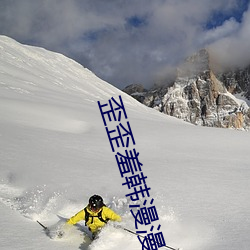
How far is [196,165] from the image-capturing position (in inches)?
389

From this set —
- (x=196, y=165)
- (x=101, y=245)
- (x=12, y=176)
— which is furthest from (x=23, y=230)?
(x=196, y=165)

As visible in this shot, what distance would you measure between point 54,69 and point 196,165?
52.5 m

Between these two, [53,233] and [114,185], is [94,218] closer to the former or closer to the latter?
[53,233]

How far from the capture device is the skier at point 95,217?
5723mm

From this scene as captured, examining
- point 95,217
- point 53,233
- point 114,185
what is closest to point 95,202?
point 95,217

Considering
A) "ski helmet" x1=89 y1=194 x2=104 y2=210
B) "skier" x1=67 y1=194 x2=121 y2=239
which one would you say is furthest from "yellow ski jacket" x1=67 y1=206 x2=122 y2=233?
"ski helmet" x1=89 y1=194 x2=104 y2=210

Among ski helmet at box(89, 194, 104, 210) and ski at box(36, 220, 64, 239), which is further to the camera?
ski helmet at box(89, 194, 104, 210)

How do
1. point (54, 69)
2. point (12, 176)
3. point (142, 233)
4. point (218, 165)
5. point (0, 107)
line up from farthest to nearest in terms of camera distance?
point (54, 69), point (0, 107), point (218, 165), point (12, 176), point (142, 233)

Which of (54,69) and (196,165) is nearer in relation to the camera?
(196,165)

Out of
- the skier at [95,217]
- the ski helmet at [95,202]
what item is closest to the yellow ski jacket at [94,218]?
the skier at [95,217]

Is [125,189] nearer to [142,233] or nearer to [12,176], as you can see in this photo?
[142,233]

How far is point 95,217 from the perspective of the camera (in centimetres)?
579

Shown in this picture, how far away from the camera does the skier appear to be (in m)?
5.72

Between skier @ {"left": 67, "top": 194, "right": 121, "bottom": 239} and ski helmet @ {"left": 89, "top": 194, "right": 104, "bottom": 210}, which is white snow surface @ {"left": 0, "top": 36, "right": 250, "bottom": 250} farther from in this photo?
ski helmet @ {"left": 89, "top": 194, "right": 104, "bottom": 210}
